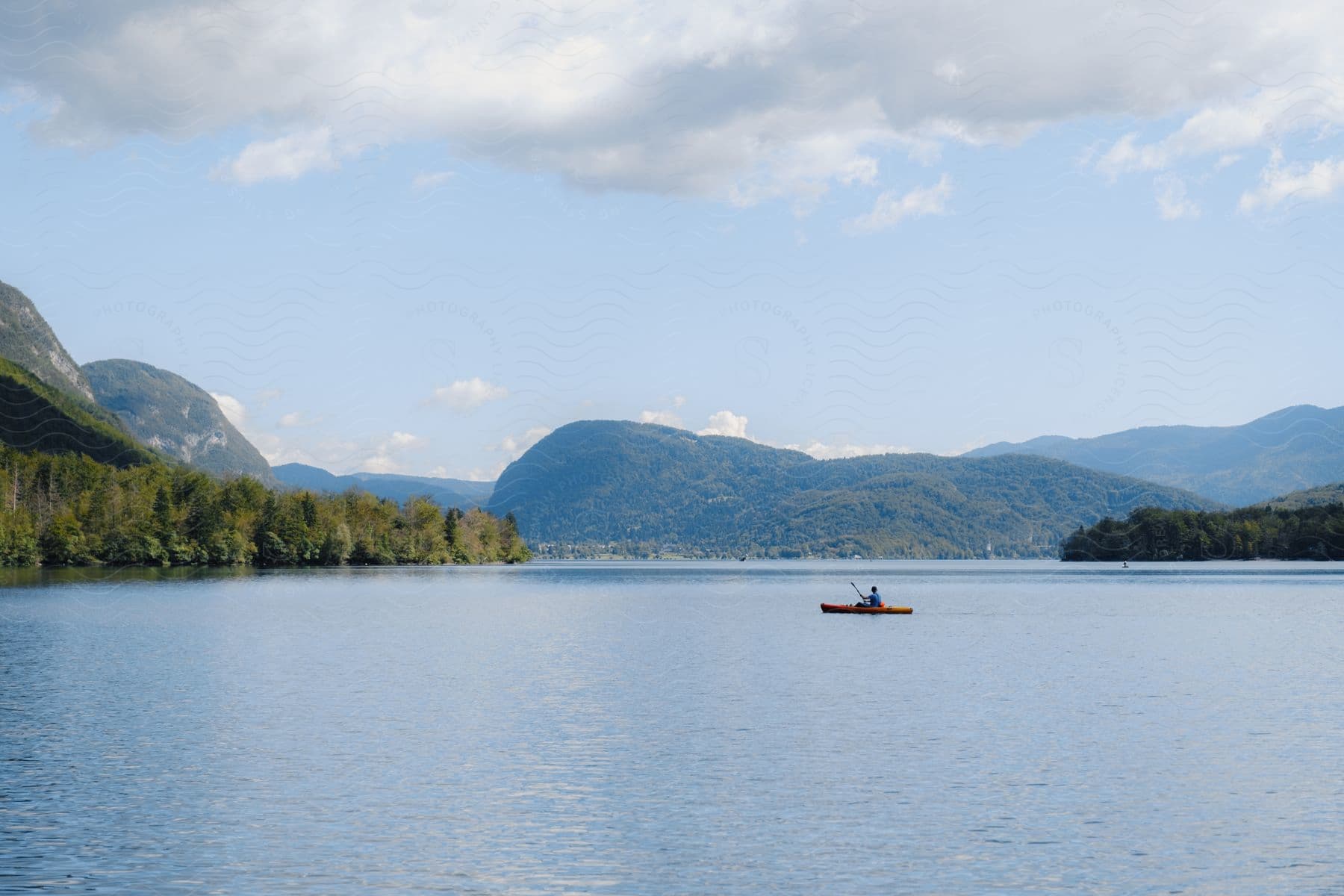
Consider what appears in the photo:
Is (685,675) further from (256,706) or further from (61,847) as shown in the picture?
(61,847)

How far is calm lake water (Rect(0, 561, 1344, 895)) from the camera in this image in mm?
21641

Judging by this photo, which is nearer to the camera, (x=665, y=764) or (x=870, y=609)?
(x=665, y=764)

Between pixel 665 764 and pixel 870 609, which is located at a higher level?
pixel 870 609

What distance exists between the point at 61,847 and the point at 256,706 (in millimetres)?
19329

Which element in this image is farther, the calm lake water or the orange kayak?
the orange kayak

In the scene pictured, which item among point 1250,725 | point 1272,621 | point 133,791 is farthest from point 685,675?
point 1272,621

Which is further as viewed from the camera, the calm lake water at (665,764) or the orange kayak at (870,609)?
the orange kayak at (870,609)

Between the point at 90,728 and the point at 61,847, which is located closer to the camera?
the point at 61,847

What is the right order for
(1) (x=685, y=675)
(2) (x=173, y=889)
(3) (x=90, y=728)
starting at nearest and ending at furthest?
(2) (x=173, y=889), (3) (x=90, y=728), (1) (x=685, y=675)

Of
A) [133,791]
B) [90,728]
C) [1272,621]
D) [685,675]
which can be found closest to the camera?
[133,791]

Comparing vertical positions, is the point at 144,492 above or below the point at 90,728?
above

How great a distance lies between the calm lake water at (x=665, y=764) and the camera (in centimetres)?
2164

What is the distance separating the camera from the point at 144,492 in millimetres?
193125

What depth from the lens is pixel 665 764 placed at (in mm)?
31531
